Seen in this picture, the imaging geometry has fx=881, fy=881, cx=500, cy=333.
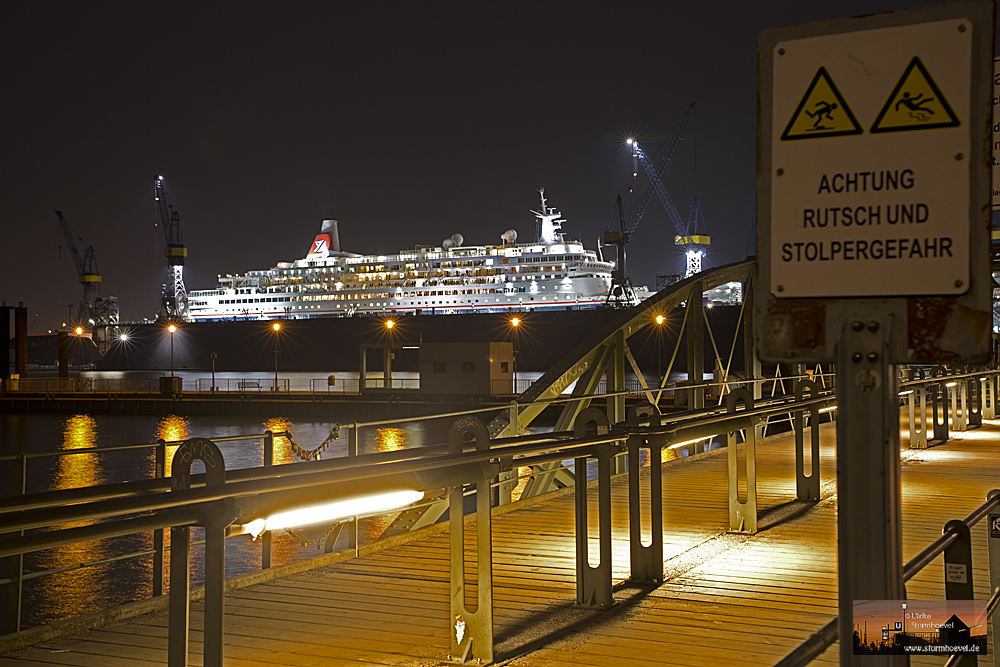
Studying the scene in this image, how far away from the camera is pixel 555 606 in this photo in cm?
500

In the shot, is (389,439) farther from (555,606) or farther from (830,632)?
(830,632)

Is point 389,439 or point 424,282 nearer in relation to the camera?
point 389,439

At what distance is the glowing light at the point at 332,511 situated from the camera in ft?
9.43

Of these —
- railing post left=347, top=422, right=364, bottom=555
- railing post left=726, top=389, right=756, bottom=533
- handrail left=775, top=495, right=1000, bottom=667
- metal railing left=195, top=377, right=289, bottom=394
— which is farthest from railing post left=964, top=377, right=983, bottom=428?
metal railing left=195, top=377, right=289, bottom=394

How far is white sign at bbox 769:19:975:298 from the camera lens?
5.02 ft

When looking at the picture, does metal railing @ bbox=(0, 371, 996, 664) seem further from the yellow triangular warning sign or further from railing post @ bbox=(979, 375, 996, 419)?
railing post @ bbox=(979, 375, 996, 419)

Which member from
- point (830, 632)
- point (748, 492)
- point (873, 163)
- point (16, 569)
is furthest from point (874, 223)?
point (16, 569)

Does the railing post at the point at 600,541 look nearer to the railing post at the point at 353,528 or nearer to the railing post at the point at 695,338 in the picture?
the railing post at the point at 353,528

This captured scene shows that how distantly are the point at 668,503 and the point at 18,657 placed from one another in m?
5.63

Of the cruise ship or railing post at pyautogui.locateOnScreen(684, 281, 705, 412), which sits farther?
the cruise ship

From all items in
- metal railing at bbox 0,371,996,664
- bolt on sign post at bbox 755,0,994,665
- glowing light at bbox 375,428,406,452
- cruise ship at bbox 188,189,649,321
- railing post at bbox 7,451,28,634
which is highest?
cruise ship at bbox 188,189,649,321

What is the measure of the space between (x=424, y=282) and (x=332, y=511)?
8778 centimetres

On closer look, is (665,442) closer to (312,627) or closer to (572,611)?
(572,611)

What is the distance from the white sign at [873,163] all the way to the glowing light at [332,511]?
1.87 metres
